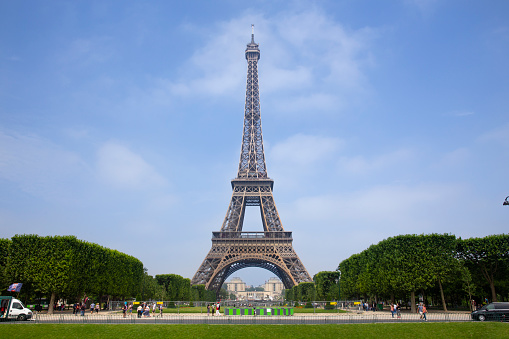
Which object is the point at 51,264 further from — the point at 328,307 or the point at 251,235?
the point at 251,235

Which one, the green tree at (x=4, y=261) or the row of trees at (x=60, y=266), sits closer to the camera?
the green tree at (x=4, y=261)

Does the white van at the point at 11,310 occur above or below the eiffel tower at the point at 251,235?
below

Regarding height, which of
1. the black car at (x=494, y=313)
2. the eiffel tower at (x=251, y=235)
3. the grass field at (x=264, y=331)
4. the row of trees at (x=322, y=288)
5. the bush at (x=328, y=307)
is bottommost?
the grass field at (x=264, y=331)

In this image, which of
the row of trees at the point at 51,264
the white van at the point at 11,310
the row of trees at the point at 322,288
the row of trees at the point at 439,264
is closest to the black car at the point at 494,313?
the row of trees at the point at 439,264

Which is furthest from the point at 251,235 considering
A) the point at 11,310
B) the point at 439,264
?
the point at 11,310

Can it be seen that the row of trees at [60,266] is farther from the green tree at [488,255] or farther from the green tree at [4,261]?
the green tree at [488,255]

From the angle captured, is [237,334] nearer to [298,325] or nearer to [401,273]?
[298,325]

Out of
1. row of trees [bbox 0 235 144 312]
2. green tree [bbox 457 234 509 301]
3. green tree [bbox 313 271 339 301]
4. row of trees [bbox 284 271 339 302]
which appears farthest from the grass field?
row of trees [bbox 284 271 339 302]
